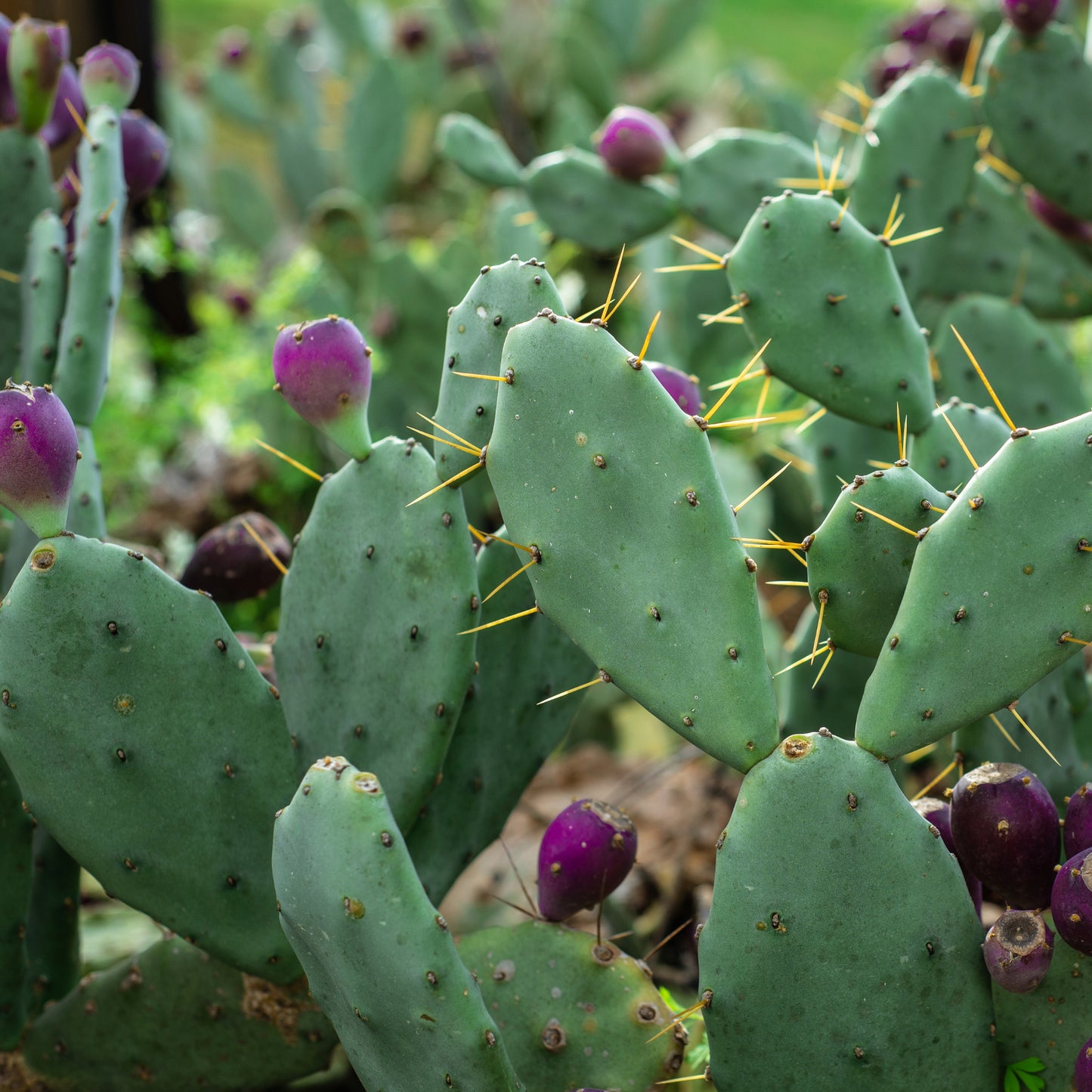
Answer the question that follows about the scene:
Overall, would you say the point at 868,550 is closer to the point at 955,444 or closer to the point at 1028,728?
the point at 1028,728

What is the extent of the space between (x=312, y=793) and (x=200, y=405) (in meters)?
3.02

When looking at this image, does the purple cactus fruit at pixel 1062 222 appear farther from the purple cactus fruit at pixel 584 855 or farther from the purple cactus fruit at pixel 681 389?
the purple cactus fruit at pixel 584 855

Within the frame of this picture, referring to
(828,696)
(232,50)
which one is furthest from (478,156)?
(232,50)

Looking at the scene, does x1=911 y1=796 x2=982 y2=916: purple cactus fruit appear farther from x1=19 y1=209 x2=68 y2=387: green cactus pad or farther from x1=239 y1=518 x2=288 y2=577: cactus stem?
x1=19 y1=209 x2=68 y2=387: green cactus pad

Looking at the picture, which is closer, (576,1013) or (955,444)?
(576,1013)

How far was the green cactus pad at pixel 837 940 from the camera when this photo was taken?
101 centimetres

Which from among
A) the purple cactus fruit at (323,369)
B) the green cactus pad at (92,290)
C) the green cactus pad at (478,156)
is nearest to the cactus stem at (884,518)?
the purple cactus fruit at (323,369)

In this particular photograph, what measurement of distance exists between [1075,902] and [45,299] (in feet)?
4.30

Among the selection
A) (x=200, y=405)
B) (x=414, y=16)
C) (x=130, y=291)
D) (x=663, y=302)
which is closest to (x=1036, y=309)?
(x=663, y=302)

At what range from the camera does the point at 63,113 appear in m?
1.82

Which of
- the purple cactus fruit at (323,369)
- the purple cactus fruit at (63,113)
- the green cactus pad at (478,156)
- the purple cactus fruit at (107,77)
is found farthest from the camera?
the green cactus pad at (478,156)

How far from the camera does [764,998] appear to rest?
3.45 feet

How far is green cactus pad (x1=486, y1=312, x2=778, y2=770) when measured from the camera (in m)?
1.03

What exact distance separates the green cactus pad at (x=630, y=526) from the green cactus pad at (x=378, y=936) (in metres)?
0.25
